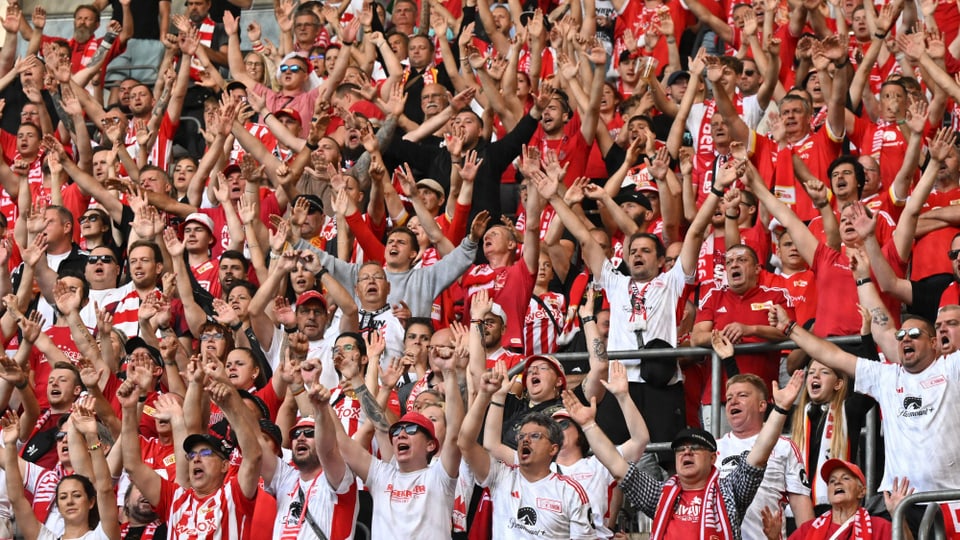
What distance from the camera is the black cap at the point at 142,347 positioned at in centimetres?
1326

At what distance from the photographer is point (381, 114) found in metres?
16.5

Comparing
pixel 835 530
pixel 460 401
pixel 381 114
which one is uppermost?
pixel 381 114

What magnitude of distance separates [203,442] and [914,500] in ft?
13.4

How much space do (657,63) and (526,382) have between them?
5.45m

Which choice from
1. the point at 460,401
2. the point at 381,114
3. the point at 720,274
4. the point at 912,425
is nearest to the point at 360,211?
the point at 381,114

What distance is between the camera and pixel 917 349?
35.2 ft

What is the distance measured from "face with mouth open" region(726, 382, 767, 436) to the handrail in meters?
1.54

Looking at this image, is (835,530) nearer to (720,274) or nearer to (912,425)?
(912,425)

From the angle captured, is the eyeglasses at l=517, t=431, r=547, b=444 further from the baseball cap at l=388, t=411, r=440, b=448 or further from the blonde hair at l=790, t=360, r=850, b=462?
the blonde hair at l=790, t=360, r=850, b=462

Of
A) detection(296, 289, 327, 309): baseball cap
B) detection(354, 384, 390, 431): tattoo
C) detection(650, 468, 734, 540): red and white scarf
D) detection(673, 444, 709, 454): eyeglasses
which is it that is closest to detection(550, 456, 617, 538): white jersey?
detection(650, 468, 734, 540): red and white scarf

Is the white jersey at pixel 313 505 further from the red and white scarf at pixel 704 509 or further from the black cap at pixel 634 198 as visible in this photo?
the black cap at pixel 634 198

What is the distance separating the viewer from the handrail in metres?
9.59

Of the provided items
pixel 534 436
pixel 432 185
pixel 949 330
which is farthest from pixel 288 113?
pixel 949 330

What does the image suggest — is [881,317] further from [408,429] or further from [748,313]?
[408,429]
